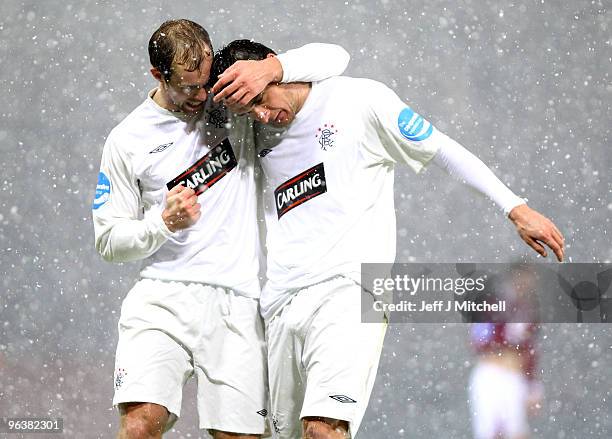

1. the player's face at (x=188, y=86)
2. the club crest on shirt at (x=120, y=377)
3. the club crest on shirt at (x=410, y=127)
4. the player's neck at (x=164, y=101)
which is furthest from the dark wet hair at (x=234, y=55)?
the club crest on shirt at (x=120, y=377)

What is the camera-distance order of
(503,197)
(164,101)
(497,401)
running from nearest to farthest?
(503,197) → (164,101) → (497,401)

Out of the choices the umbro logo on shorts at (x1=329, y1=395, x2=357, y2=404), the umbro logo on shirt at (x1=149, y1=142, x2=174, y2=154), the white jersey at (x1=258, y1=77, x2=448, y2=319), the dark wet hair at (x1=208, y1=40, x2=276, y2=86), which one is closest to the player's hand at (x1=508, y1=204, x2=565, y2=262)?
the white jersey at (x1=258, y1=77, x2=448, y2=319)

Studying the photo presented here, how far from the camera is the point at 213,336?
2729 mm

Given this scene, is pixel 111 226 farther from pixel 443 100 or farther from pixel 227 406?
pixel 443 100

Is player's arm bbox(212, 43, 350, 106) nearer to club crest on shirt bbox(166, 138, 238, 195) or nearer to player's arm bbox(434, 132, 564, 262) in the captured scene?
club crest on shirt bbox(166, 138, 238, 195)

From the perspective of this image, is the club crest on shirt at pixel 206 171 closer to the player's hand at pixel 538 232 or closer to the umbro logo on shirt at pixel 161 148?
the umbro logo on shirt at pixel 161 148

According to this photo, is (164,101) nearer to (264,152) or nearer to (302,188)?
(264,152)

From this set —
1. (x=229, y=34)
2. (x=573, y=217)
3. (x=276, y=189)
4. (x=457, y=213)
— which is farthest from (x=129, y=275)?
(x=276, y=189)

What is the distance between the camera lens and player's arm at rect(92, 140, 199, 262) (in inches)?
104

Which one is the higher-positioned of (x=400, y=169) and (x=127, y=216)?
(x=400, y=169)

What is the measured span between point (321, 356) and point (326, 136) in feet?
1.95

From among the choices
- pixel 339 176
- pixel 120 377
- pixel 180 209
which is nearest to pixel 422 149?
pixel 339 176

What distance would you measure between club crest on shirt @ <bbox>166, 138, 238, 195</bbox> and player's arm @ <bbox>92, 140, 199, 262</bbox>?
0.38 ft

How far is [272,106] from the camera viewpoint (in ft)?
8.69
